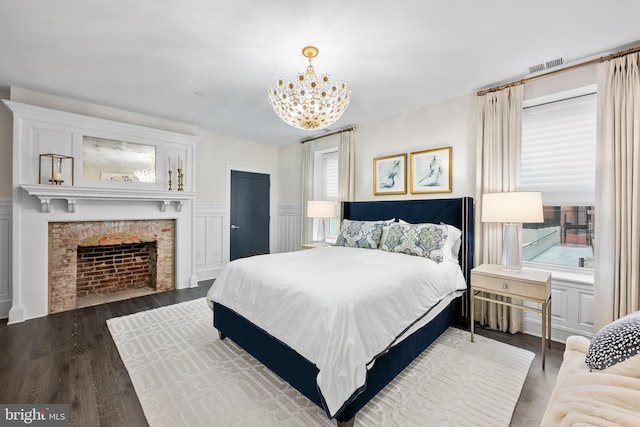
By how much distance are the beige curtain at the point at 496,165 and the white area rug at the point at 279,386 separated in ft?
1.41

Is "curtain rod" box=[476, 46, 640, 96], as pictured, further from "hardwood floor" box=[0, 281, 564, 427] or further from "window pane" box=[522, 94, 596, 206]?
"hardwood floor" box=[0, 281, 564, 427]

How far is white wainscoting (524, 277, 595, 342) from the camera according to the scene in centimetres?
255

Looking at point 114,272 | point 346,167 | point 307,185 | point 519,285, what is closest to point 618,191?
point 519,285

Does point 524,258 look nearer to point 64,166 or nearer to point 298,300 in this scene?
Answer: point 298,300

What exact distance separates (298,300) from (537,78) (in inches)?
127

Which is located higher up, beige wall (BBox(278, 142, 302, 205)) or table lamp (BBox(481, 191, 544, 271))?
beige wall (BBox(278, 142, 302, 205))

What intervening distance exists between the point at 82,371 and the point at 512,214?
3874mm

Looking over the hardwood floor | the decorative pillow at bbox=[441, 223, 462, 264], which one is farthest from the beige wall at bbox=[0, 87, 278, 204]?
the decorative pillow at bbox=[441, 223, 462, 264]

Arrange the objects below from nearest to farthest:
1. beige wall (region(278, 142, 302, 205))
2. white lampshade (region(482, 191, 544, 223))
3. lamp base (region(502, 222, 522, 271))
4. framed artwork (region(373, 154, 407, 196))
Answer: white lampshade (region(482, 191, 544, 223))
lamp base (region(502, 222, 522, 271))
framed artwork (region(373, 154, 407, 196))
beige wall (region(278, 142, 302, 205))

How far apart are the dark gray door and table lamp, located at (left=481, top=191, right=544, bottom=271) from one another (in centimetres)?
428

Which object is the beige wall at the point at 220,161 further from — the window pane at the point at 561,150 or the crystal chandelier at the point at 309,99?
the window pane at the point at 561,150

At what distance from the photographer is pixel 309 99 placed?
2.19 metres

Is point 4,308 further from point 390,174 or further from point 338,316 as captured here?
point 390,174

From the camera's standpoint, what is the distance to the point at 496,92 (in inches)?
117
